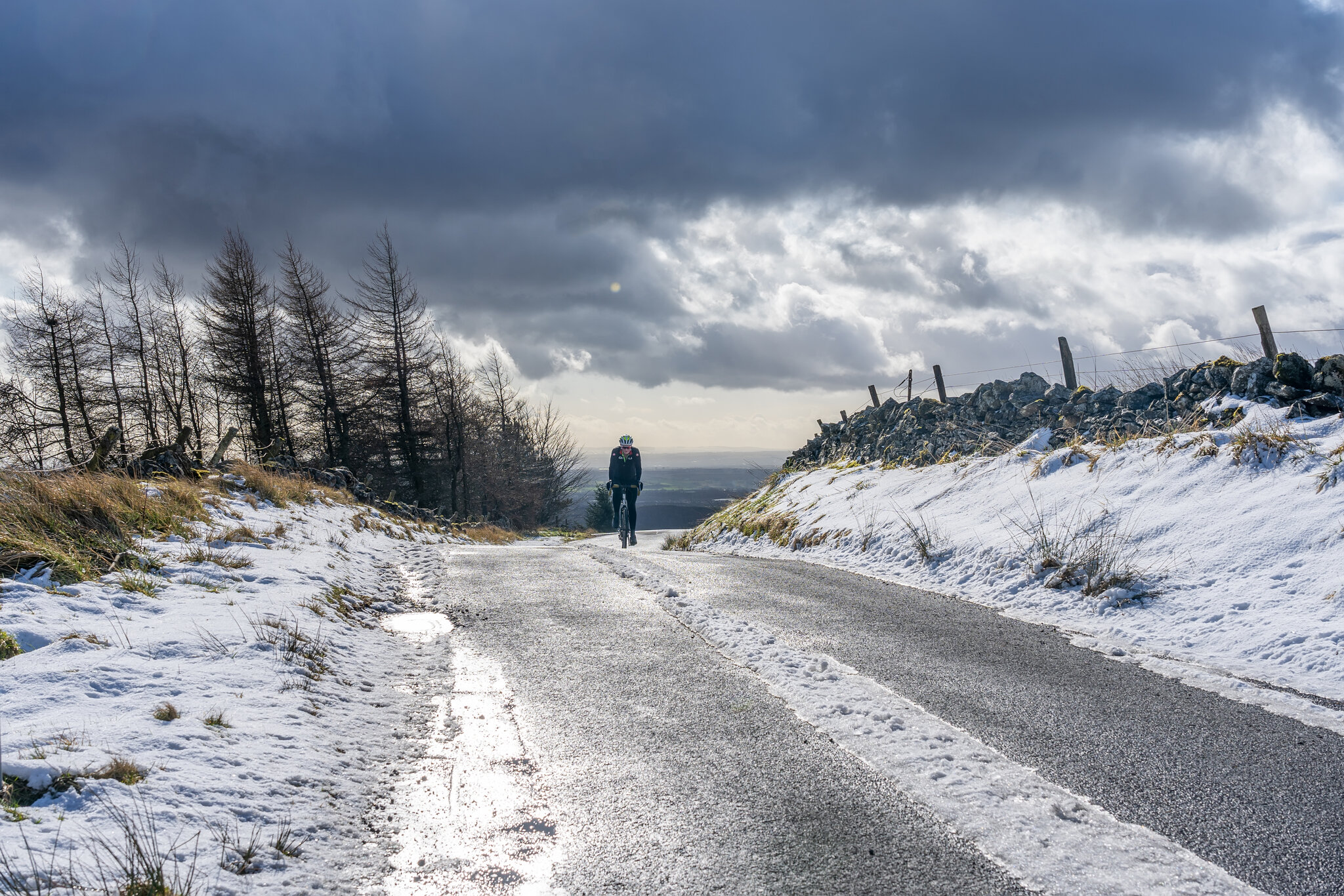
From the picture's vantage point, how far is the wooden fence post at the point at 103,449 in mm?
8343

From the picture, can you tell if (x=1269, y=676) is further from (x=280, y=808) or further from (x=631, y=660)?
(x=280, y=808)

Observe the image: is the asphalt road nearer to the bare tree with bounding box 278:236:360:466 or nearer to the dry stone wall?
the dry stone wall

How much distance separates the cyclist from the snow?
390 inches

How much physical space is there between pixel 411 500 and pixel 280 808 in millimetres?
28176

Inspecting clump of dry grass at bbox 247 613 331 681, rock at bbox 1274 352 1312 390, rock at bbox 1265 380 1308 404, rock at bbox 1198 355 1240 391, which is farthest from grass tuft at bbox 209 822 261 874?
rock at bbox 1198 355 1240 391

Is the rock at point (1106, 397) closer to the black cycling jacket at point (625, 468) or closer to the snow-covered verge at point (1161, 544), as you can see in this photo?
the snow-covered verge at point (1161, 544)

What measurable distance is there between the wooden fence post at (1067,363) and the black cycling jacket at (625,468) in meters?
8.99

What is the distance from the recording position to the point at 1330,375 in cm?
777

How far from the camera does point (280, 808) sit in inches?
101

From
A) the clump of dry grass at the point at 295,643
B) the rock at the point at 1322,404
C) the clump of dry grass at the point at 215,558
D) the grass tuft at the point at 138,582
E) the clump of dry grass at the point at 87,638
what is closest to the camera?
the clump of dry grass at the point at 87,638

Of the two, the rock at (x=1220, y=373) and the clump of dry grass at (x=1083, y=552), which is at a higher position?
the rock at (x=1220, y=373)

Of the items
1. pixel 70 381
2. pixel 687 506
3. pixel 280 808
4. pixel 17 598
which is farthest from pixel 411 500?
pixel 687 506

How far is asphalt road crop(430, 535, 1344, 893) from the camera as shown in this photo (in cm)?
227

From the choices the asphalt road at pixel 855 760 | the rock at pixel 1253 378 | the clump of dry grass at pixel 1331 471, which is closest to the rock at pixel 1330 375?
the rock at pixel 1253 378
